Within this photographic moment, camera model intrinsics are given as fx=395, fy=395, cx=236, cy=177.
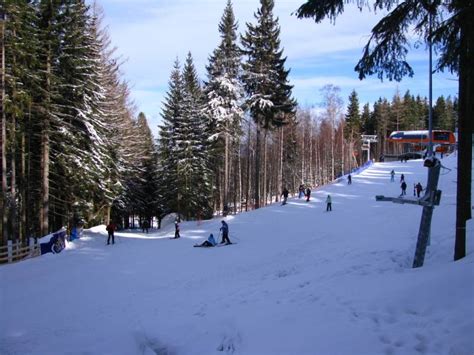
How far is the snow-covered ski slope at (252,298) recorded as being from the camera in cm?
655

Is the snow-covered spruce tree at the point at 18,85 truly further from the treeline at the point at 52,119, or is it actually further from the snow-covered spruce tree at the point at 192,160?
the snow-covered spruce tree at the point at 192,160

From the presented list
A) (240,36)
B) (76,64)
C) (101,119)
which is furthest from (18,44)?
(240,36)

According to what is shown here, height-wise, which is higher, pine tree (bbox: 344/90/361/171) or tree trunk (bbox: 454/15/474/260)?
pine tree (bbox: 344/90/361/171)

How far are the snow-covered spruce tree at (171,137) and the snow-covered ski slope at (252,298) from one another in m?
17.6

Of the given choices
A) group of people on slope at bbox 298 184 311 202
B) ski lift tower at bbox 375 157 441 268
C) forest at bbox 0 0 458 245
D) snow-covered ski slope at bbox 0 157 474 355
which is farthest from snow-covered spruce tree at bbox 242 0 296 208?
ski lift tower at bbox 375 157 441 268

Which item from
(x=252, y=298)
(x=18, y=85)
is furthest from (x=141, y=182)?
(x=252, y=298)

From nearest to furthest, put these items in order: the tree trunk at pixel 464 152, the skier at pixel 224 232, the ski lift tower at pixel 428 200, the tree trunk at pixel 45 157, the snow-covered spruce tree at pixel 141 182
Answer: the tree trunk at pixel 464 152
the ski lift tower at pixel 428 200
the skier at pixel 224 232
the tree trunk at pixel 45 157
the snow-covered spruce tree at pixel 141 182

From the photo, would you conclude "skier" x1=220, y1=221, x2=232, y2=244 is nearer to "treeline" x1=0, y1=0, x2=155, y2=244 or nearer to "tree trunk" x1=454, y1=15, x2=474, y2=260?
"treeline" x1=0, y1=0, x2=155, y2=244

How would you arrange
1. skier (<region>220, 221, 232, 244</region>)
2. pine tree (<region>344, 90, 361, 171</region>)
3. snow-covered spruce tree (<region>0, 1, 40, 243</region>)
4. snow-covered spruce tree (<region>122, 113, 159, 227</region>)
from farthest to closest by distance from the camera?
pine tree (<region>344, 90, 361, 171</region>) < snow-covered spruce tree (<region>122, 113, 159, 227</region>) < skier (<region>220, 221, 232, 244</region>) < snow-covered spruce tree (<region>0, 1, 40, 243</region>)

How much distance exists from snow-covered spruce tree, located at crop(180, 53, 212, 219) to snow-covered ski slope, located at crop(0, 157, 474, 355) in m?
16.9

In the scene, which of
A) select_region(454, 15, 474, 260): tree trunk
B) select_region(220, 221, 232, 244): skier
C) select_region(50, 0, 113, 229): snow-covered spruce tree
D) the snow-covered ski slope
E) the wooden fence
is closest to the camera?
the snow-covered ski slope

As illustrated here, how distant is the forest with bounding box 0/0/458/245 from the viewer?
22.4m

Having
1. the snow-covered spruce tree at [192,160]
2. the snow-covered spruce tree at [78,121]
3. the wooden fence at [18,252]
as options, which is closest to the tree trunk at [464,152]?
the wooden fence at [18,252]

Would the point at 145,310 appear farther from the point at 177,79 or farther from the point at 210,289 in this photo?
the point at 177,79
